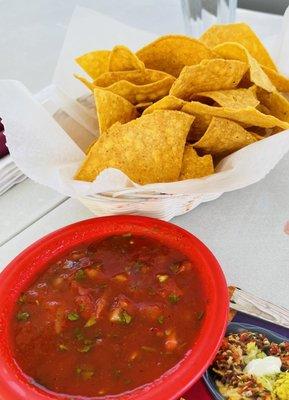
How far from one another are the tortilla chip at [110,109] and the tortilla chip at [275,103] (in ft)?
1.05

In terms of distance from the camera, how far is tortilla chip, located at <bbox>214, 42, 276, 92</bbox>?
4.08 feet

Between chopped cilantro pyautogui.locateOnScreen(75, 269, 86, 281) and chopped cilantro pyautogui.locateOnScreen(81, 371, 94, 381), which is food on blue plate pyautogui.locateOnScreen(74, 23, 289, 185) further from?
chopped cilantro pyautogui.locateOnScreen(81, 371, 94, 381)

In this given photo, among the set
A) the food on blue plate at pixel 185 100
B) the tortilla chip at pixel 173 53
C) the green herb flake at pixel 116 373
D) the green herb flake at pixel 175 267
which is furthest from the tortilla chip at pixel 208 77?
the green herb flake at pixel 116 373

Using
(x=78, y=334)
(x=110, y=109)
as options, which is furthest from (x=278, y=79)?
(x=78, y=334)

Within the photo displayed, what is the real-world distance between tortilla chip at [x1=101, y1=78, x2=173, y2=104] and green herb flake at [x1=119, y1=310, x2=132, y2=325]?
1.81 feet

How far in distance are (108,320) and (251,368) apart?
0.26 m

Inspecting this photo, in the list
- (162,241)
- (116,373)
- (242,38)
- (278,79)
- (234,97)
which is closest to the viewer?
(116,373)

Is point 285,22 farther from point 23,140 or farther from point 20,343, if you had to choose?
point 20,343

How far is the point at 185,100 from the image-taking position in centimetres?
130

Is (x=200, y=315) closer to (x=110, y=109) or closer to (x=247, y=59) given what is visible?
(x=110, y=109)

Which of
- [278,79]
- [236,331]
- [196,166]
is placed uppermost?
[278,79]

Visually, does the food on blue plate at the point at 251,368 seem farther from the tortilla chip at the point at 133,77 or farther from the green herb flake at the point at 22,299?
the tortilla chip at the point at 133,77

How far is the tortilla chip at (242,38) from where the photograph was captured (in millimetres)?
1465

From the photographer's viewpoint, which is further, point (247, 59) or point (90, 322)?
point (247, 59)
